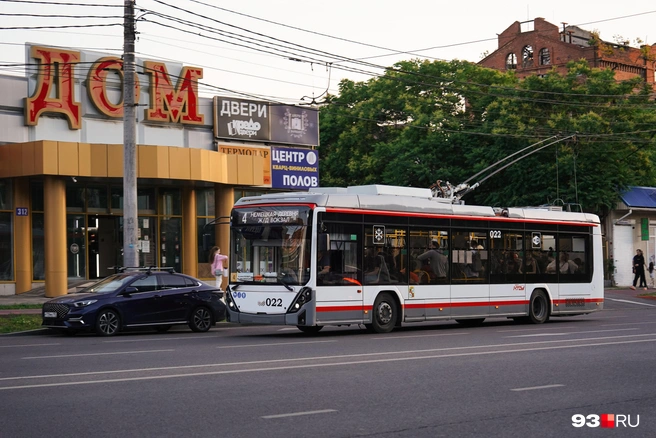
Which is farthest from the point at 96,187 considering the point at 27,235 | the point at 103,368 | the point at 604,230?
the point at 604,230

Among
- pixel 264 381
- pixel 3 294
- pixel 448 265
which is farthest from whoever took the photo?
pixel 3 294

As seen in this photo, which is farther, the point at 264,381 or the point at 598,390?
the point at 264,381

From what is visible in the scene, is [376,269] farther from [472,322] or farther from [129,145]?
[129,145]

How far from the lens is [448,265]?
2286cm

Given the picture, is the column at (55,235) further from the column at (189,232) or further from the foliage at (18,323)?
the foliage at (18,323)

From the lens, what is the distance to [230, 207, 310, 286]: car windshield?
64.4ft

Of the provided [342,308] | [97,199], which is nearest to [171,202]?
[97,199]

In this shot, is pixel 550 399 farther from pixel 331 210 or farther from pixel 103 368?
pixel 331 210

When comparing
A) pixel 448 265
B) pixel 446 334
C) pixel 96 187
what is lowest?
pixel 446 334

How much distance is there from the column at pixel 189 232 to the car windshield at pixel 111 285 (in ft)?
48.4

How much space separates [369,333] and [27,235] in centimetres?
1637

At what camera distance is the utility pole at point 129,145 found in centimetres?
2469

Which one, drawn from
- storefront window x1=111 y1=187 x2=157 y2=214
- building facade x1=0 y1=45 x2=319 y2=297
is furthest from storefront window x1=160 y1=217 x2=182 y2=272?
storefront window x1=111 y1=187 x2=157 y2=214

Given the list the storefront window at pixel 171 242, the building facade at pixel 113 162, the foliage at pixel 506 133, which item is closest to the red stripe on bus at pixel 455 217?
the building facade at pixel 113 162
